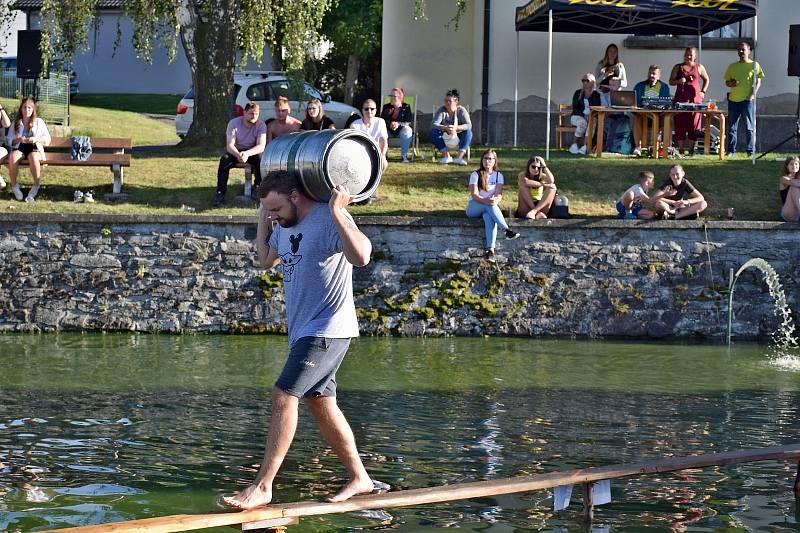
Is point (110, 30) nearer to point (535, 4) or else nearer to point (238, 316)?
point (535, 4)

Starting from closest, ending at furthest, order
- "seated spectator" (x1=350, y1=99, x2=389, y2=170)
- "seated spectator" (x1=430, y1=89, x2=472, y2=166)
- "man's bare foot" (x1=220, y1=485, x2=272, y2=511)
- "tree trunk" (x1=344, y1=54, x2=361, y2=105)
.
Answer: "man's bare foot" (x1=220, y1=485, x2=272, y2=511) → "seated spectator" (x1=350, y1=99, x2=389, y2=170) → "seated spectator" (x1=430, y1=89, x2=472, y2=166) → "tree trunk" (x1=344, y1=54, x2=361, y2=105)

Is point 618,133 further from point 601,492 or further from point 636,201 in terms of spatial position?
point 601,492

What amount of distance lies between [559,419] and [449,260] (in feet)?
18.3

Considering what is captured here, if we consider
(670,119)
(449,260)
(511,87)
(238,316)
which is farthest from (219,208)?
(511,87)

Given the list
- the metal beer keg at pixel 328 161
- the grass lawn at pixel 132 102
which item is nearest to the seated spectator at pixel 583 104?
the metal beer keg at pixel 328 161

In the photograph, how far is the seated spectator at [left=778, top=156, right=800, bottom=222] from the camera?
16328 millimetres

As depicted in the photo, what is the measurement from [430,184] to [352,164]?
10.5m

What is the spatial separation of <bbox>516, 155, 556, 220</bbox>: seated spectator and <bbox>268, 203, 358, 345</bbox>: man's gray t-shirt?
30.0ft

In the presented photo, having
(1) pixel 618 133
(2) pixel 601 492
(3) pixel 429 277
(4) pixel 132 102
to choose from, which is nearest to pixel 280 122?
(3) pixel 429 277

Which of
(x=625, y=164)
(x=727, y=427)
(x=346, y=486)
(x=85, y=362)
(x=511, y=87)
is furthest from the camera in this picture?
(x=511, y=87)

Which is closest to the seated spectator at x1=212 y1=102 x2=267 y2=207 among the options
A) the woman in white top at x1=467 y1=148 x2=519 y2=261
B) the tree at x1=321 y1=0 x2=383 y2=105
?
the woman in white top at x1=467 y1=148 x2=519 y2=261

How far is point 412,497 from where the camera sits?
6691mm

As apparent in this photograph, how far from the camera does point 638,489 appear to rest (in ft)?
26.3

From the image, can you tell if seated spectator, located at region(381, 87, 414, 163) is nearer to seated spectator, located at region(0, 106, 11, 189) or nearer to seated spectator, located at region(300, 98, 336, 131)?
seated spectator, located at region(300, 98, 336, 131)
